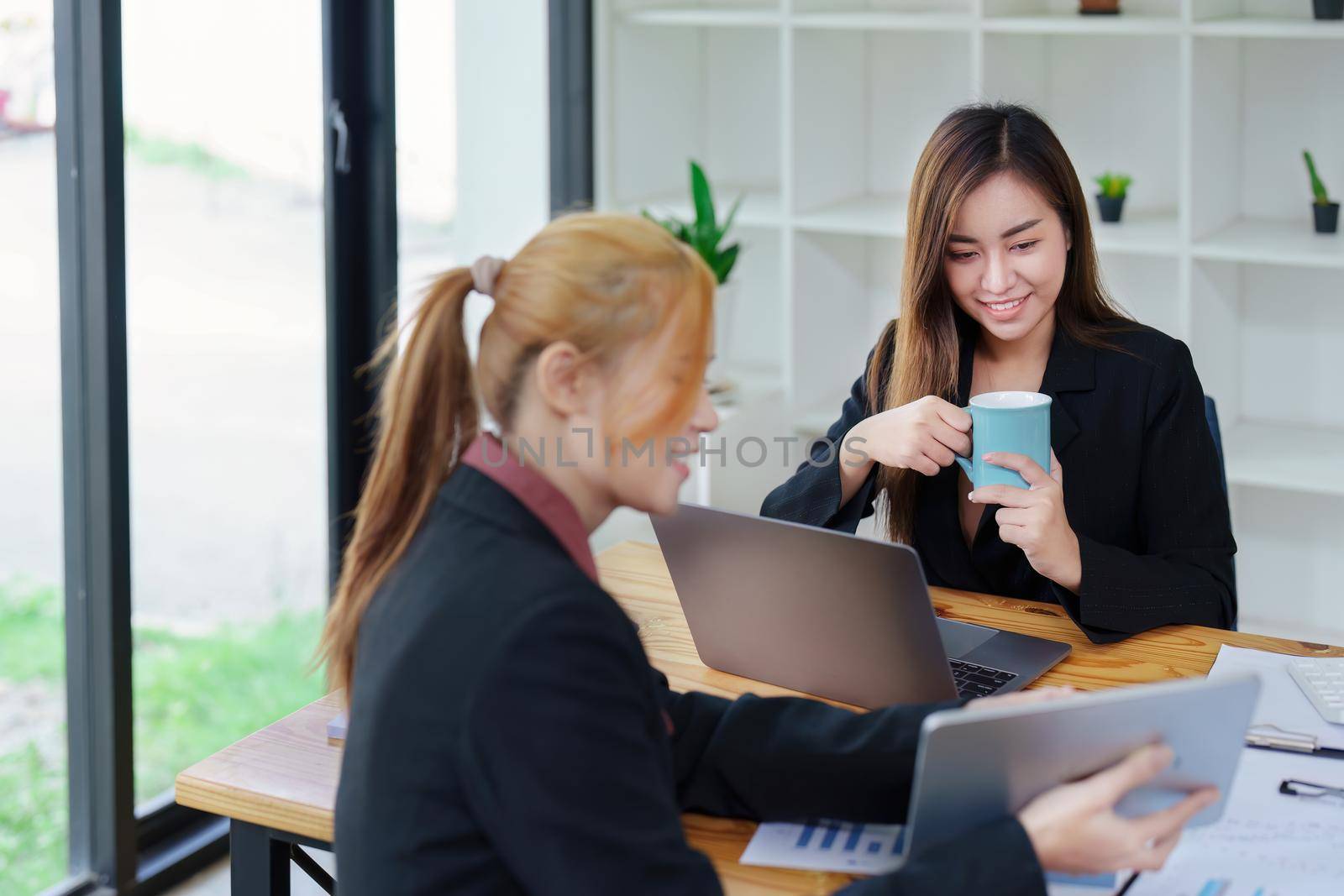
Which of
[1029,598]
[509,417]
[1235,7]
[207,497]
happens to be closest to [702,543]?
[509,417]

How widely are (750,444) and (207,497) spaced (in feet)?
3.58

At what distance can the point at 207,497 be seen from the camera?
8.90ft

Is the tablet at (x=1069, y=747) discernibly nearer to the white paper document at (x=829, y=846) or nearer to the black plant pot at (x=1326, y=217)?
the white paper document at (x=829, y=846)

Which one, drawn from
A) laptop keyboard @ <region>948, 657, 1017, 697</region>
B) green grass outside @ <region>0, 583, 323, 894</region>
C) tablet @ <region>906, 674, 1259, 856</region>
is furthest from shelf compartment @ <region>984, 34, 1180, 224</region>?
tablet @ <region>906, 674, 1259, 856</region>

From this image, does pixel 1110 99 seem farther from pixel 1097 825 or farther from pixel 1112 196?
pixel 1097 825

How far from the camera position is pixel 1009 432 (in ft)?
4.66

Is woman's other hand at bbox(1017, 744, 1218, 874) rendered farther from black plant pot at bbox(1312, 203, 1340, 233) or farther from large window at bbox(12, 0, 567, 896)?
black plant pot at bbox(1312, 203, 1340, 233)

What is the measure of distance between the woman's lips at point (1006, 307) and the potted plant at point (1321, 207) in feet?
3.81

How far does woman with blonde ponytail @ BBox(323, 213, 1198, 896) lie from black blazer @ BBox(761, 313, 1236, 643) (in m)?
0.61

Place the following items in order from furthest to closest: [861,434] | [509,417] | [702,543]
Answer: [861,434]
[702,543]
[509,417]

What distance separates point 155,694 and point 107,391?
0.72m

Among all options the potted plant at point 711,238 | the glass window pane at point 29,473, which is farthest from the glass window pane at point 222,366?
the potted plant at point 711,238

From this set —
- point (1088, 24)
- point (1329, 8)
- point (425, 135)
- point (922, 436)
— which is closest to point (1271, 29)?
point (1329, 8)

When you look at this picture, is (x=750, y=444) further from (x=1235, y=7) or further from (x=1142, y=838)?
(x=1142, y=838)
